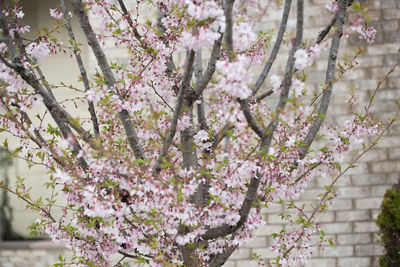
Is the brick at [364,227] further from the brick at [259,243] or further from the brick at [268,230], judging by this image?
the brick at [259,243]

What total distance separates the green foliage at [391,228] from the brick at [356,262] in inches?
11.8

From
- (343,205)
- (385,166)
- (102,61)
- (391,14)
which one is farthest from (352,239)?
(102,61)

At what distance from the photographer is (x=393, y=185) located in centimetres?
460

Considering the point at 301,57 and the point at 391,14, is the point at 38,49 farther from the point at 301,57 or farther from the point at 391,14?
the point at 391,14

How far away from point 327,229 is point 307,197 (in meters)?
0.41

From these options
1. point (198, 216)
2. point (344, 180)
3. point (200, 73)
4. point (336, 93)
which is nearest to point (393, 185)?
point (344, 180)

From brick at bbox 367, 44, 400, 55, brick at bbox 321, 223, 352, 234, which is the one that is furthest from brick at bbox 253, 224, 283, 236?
brick at bbox 367, 44, 400, 55

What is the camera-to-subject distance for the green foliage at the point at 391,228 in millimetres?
4191

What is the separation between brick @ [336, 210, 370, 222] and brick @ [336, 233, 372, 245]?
0.17 m

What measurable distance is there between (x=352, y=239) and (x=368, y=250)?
0.68 feet

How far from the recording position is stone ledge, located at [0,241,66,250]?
196 inches

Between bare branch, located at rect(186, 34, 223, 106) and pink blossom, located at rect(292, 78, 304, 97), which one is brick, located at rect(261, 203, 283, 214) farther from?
pink blossom, located at rect(292, 78, 304, 97)

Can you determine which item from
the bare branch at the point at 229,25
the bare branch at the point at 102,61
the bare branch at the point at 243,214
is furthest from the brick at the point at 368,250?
the bare branch at the point at 229,25

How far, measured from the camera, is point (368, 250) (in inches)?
184
